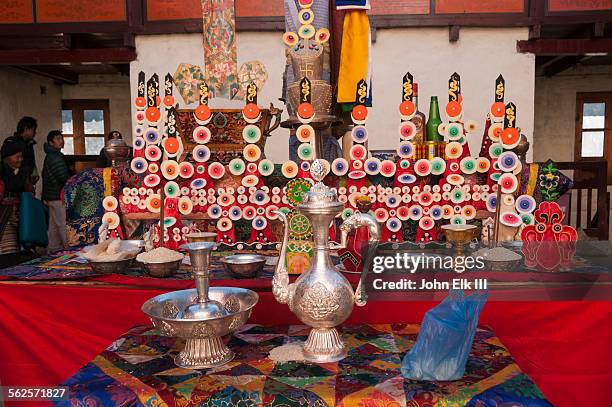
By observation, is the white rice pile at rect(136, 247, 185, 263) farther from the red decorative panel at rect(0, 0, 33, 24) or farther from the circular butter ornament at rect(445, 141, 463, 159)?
the red decorative panel at rect(0, 0, 33, 24)

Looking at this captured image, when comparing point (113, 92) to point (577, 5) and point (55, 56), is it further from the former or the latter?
point (577, 5)

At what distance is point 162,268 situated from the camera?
2129mm

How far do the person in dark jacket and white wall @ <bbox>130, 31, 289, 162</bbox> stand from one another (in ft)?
4.96

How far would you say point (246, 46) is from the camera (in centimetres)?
632

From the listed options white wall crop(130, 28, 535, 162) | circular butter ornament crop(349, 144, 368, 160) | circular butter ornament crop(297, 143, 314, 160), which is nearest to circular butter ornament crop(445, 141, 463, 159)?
circular butter ornament crop(349, 144, 368, 160)

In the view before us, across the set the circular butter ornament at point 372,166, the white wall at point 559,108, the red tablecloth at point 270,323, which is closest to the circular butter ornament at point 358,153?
the circular butter ornament at point 372,166

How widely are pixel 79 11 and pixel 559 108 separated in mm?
7021

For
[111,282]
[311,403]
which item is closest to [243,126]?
[111,282]

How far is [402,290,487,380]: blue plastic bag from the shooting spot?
4.14ft

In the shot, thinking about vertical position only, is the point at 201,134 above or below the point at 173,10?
below

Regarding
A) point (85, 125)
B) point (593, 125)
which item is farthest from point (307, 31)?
point (85, 125)

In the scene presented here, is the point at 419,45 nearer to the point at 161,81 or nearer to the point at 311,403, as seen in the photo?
the point at 161,81

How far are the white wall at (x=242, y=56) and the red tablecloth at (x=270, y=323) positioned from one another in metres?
4.32

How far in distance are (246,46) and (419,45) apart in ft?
6.87
